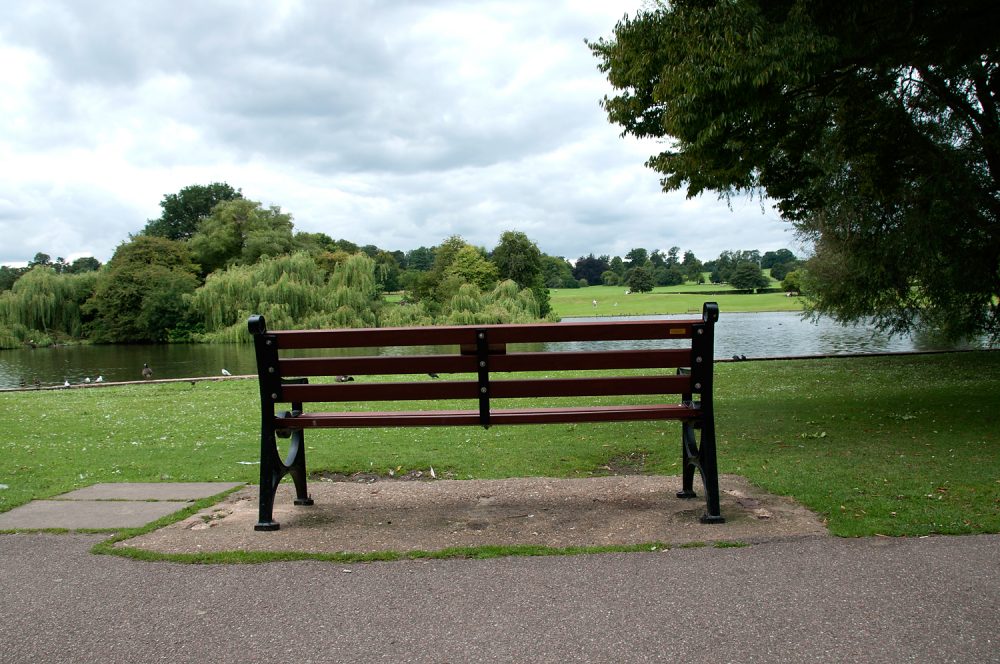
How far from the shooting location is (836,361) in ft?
66.4

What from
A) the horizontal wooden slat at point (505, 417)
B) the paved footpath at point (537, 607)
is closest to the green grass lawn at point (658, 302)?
the horizontal wooden slat at point (505, 417)

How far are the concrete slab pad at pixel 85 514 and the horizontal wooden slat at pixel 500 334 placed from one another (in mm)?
1729

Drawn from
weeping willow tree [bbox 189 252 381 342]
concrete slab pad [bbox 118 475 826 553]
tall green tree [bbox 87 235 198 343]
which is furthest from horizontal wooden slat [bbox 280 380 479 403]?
tall green tree [bbox 87 235 198 343]

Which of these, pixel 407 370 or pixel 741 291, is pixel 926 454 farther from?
pixel 741 291

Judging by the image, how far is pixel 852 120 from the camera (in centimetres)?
1151

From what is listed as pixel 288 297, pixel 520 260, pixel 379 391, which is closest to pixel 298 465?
pixel 379 391

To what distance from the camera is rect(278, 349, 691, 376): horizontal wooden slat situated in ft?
15.0

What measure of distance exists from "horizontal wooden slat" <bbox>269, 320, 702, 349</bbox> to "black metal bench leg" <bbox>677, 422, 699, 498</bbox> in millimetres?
949

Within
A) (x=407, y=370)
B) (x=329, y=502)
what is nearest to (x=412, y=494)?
(x=329, y=502)

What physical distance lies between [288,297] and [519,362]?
4209 centimetres

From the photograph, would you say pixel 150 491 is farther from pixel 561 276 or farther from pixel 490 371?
pixel 561 276

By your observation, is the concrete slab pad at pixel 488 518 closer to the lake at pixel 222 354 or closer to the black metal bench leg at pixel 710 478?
the black metal bench leg at pixel 710 478

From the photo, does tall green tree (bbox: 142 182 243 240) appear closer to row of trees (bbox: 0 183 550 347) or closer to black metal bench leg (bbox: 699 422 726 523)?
row of trees (bbox: 0 183 550 347)

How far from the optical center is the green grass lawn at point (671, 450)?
5105 mm
